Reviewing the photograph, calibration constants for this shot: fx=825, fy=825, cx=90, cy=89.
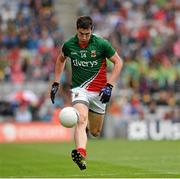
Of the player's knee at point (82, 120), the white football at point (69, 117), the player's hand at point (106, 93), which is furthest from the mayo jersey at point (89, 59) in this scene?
the white football at point (69, 117)

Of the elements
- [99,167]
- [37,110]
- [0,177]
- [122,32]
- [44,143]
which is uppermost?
[122,32]

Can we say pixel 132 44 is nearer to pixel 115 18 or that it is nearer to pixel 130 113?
pixel 115 18

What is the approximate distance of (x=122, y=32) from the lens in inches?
1378

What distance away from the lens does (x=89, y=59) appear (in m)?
13.6

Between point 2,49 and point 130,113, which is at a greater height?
point 2,49

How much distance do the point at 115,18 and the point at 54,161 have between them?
60.7 feet

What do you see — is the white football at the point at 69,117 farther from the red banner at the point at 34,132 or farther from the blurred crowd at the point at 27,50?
the blurred crowd at the point at 27,50

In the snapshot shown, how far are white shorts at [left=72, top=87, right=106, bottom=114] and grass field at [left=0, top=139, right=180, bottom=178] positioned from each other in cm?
111

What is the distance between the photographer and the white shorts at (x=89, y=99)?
531 inches

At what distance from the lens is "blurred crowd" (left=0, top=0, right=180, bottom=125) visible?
101 ft

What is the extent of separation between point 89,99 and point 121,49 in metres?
20.6

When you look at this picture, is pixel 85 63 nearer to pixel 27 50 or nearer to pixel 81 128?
pixel 81 128

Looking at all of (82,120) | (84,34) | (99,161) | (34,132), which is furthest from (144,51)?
(82,120)

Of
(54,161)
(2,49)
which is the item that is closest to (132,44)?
(2,49)
